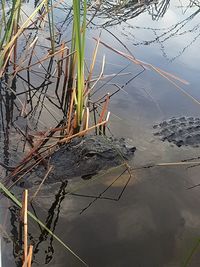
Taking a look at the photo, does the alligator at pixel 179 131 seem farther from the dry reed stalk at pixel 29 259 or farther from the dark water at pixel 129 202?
the dry reed stalk at pixel 29 259

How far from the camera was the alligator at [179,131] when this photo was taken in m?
3.18

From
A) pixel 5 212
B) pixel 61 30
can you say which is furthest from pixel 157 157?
pixel 61 30

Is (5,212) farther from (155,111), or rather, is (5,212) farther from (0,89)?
(155,111)

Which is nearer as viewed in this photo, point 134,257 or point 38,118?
point 134,257

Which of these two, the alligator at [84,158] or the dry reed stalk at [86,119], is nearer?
the alligator at [84,158]

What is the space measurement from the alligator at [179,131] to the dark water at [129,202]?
0.08 metres

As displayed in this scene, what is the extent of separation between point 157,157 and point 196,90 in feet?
4.70

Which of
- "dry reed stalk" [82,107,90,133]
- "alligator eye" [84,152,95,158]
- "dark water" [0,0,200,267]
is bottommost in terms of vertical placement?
"dark water" [0,0,200,267]

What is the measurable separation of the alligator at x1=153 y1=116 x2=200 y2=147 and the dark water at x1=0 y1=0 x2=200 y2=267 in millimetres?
81

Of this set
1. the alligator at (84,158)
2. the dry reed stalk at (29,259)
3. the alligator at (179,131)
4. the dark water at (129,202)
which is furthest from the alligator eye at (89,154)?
the dry reed stalk at (29,259)

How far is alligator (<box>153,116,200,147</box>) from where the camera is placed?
3.18m

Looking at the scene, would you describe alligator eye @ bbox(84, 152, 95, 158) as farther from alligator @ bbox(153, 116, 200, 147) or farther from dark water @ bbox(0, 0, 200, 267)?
alligator @ bbox(153, 116, 200, 147)

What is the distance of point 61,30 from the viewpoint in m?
4.57

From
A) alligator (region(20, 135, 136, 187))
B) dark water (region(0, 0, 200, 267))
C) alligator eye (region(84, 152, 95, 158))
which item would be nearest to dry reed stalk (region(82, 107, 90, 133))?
alligator (region(20, 135, 136, 187))
